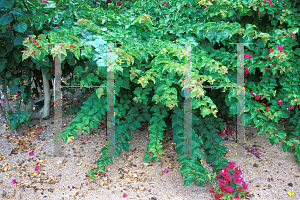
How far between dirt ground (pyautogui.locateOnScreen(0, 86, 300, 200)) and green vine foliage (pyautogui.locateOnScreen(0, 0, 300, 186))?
6.9 inches

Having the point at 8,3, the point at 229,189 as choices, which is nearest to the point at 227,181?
the point at 229,189

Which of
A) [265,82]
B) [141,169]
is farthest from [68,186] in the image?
Result: [265,82]

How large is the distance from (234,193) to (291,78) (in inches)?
45.3

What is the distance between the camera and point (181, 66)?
5.19ft

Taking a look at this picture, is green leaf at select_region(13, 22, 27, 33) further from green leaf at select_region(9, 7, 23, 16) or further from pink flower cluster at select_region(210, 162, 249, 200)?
pink flower cluster at select_region(210, 162, 249, 200)

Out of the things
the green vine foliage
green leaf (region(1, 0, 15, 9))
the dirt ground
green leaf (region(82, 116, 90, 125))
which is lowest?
the dirt ground

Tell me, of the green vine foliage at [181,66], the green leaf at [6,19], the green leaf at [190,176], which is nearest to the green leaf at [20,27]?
the green leaf at [6,19]

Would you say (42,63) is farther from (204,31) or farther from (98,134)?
(204,31)

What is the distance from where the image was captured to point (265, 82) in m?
2.08

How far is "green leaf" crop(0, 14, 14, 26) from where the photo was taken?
168 cm

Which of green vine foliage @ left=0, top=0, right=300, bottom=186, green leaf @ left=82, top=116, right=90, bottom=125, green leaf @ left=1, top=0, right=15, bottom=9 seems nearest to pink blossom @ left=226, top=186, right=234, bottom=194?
green vine foliage @ left=0, top=0, right=300, bottom=186

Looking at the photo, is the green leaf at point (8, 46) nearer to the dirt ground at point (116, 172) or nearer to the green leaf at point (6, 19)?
the green leaf at point (6, 19)

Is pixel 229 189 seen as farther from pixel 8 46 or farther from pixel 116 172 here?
pixel 8 46

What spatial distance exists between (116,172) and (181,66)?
1106mm
